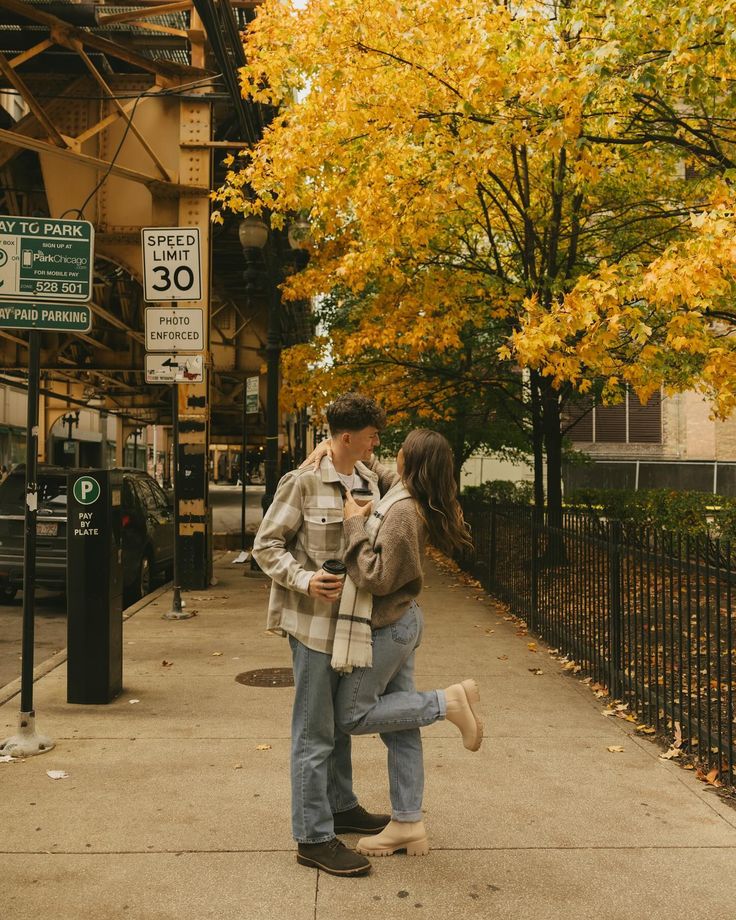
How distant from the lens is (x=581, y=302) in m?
6.73

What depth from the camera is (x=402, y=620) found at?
3551mm

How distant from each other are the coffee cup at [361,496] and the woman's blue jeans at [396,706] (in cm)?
49

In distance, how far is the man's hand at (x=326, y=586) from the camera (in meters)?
3.30

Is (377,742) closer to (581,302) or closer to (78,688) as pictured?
(78,688)

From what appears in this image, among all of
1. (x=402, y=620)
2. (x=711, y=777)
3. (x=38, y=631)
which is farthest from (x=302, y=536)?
(x=38, y=631)

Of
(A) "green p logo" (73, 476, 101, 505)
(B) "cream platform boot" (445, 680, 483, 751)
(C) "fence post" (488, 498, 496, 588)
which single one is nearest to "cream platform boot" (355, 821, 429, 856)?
(B) "cream platform boot" (445, 680, 483, 751)

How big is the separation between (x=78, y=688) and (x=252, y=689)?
4.15 ft

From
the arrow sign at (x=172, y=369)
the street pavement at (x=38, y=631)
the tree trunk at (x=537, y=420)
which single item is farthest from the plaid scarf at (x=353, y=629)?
the tree trunk at (x=537, y=420)

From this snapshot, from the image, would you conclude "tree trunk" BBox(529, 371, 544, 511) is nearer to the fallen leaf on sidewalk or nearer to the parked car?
the parked car

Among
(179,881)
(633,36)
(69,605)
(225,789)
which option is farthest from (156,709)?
(633,36)

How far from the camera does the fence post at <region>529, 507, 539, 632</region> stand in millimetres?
8797

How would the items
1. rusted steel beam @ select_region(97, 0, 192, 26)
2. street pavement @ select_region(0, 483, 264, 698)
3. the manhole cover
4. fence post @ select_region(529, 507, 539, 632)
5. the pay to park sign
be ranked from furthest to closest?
rusted steel beam @ select_region(97, 0, 192, 26) < fence post @ select_region(529, 507, 539, 632) < street pavement @ select_region(0, 483, 264, 698) < the manhole cover < the pay to park sign

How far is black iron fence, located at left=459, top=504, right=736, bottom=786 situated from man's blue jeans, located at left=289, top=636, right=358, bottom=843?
2.21 meters

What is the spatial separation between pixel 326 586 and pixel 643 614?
3.36m
